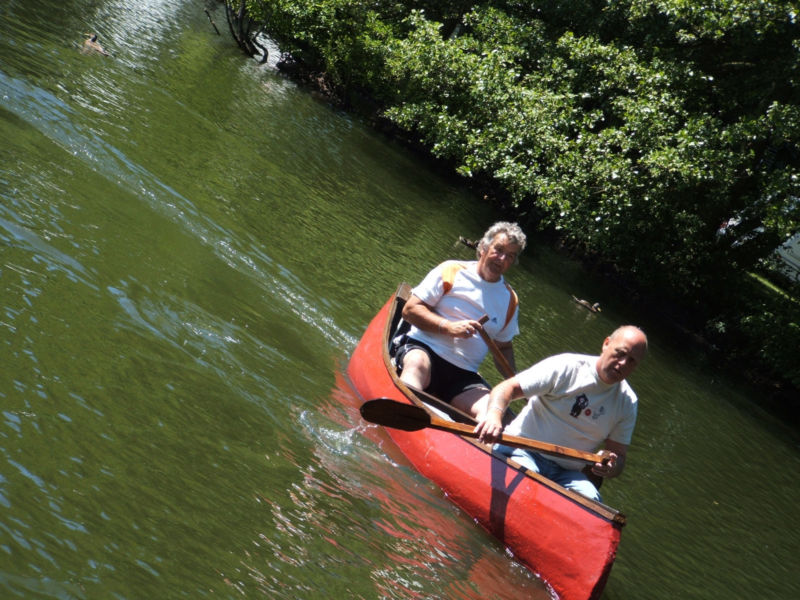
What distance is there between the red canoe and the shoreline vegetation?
1366 cm

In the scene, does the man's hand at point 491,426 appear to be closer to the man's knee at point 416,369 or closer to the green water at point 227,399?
the green water at point 227,399

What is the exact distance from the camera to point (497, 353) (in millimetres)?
6723

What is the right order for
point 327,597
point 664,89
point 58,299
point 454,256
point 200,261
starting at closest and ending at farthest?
point 327,597, point 58,299, point 200,261, point 454,256, point 664,89

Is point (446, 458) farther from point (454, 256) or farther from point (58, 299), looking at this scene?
point (454, 256)

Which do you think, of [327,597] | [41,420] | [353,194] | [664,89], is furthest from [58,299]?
[664,89]

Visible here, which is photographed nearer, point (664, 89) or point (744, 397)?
point (744, 397)

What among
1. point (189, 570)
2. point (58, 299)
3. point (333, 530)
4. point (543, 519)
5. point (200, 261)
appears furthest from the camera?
point (200, 261)

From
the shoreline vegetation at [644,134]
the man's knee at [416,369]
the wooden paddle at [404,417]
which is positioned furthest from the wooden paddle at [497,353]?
the shoreline vegetation at [644,134]

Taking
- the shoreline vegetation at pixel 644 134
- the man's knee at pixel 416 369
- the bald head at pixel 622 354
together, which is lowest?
the man's knee at pixel 416 369

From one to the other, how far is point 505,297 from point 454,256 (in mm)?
8610

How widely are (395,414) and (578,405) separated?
128cm

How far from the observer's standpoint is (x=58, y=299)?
597 centimetres

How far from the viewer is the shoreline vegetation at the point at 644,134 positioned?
62.5ft

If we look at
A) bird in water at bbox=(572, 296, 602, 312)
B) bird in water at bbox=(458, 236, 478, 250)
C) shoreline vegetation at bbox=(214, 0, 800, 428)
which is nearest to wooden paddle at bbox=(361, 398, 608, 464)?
bird in water at bbox=(458, 236, 478, 250)
